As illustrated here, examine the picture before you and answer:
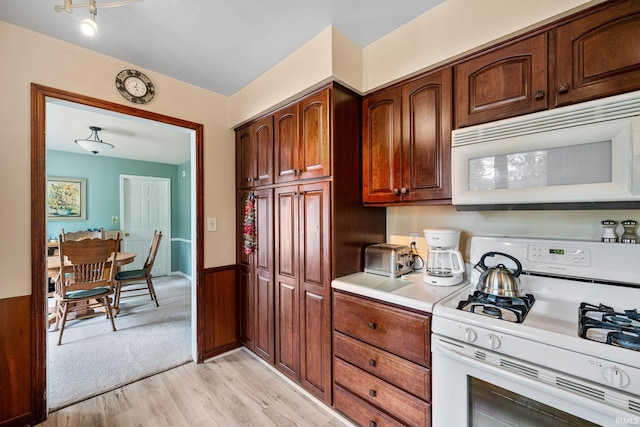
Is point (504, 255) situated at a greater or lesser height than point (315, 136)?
lesser

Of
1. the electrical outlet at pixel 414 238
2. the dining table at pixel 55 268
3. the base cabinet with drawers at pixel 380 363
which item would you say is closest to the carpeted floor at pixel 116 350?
the dining table at pixel 55 268

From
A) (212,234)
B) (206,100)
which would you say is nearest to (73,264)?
(212,234)

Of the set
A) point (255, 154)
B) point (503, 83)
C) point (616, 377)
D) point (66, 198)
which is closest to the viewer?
point (616, 377)

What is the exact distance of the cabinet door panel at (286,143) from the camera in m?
2.08

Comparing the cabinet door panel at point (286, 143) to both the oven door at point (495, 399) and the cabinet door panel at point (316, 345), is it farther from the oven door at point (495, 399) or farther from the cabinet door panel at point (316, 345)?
the oven door at point (495, 399)

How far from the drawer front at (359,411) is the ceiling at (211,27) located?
2351mm

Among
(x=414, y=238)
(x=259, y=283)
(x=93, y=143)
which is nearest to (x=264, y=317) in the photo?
(x=259, y=283)

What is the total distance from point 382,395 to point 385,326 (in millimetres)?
399

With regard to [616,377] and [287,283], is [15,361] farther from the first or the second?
[616,377]

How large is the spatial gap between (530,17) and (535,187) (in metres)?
0.80

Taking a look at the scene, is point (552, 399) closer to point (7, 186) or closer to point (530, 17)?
point (530, 17)

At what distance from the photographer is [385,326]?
1.50 meters

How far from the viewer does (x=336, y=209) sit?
1801 mm

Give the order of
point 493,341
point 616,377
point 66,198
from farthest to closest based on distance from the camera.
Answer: point 66,198, point 493,341, point 616,377
